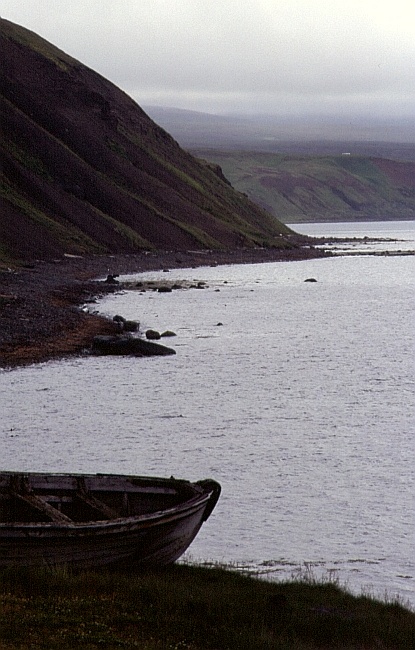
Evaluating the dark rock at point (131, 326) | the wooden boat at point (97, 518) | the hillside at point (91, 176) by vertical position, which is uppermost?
the hillside at point (91, 176)

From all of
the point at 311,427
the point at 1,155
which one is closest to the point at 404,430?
the point at 311,427

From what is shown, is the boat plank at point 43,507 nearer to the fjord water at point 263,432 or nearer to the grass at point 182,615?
the grass at point 182,615

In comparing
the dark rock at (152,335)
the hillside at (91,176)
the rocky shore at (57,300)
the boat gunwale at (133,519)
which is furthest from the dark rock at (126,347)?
the hillside at (91,176)

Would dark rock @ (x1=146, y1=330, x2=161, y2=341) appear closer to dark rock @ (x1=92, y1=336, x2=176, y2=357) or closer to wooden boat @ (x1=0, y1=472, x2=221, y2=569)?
dark rock @ (x1=92, y1=336, x2=176, y2=357)

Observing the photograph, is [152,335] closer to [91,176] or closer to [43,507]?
[43,507]

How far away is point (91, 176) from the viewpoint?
148 meters

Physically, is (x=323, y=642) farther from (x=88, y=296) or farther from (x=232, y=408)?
(x=88, y=296)

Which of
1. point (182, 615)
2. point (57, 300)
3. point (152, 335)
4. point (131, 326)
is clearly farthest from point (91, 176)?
point (182, 615)

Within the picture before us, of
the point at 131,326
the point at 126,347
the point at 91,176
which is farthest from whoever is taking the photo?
the point at 91,176

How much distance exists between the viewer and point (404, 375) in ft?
155

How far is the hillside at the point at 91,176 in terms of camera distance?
428 feet

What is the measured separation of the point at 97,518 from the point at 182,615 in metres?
2.91

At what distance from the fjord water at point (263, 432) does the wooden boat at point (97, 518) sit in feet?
8.39

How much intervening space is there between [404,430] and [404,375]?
14072 mm
